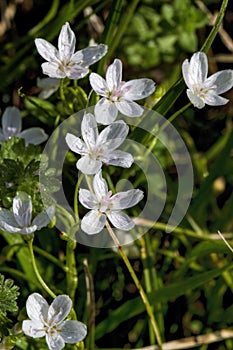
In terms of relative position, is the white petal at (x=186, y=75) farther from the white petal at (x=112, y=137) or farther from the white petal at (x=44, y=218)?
the white petal at (x=44, y=218)

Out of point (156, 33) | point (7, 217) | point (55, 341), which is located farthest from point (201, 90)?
point (156, 33)

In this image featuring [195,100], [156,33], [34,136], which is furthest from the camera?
[156,33]

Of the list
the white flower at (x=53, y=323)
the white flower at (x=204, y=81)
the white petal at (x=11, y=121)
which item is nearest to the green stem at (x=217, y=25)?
the white flower at (x=204, y=81)

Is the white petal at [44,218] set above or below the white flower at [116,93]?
below

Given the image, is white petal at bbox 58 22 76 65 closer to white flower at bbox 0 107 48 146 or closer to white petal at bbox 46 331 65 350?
white flower at bbox 0 107 48 146

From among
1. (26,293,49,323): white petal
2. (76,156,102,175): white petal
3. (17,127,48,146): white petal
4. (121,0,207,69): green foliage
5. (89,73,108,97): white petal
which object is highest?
(121,0,207,69): green foliage

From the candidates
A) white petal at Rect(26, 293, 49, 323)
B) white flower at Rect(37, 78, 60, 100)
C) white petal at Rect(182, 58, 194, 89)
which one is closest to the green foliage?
white flower at Rect(37, 78, 60, 100)

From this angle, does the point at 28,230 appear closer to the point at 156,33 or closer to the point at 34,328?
the point at 34,328
